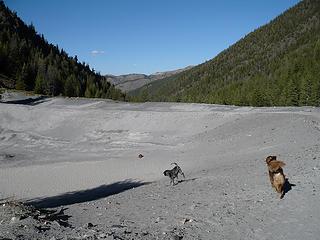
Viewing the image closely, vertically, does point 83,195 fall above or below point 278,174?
below

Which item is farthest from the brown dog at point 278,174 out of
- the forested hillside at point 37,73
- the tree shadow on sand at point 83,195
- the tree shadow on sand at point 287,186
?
the forested hillside at point 37,73

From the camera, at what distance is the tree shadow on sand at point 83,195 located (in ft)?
65.1

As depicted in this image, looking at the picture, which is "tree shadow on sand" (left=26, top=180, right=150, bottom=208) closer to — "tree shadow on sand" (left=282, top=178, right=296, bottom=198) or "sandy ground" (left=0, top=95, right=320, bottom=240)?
"sandy ground" (left=0, top=95, right=320, bottom=240)

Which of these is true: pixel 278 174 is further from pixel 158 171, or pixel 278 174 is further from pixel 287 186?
pixel 158 171

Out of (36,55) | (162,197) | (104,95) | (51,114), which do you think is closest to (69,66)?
(36,55)

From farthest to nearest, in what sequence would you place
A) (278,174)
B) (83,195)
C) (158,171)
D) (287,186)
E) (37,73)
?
(37,73) < (158,171) < (83,195) < (287,186) < (278,174)

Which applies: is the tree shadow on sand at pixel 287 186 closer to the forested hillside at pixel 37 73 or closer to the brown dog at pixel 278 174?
the brown dog at pixel 278 174

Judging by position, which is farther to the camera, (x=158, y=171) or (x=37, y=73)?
(x=37, y=73)

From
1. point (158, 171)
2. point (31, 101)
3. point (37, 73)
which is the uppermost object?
point (37, 73)

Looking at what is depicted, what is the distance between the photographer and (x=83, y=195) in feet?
72.2

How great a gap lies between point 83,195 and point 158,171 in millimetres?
6718

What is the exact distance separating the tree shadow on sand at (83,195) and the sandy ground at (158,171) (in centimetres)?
10

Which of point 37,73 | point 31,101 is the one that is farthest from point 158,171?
point 37,73

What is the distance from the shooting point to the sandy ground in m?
12.5
